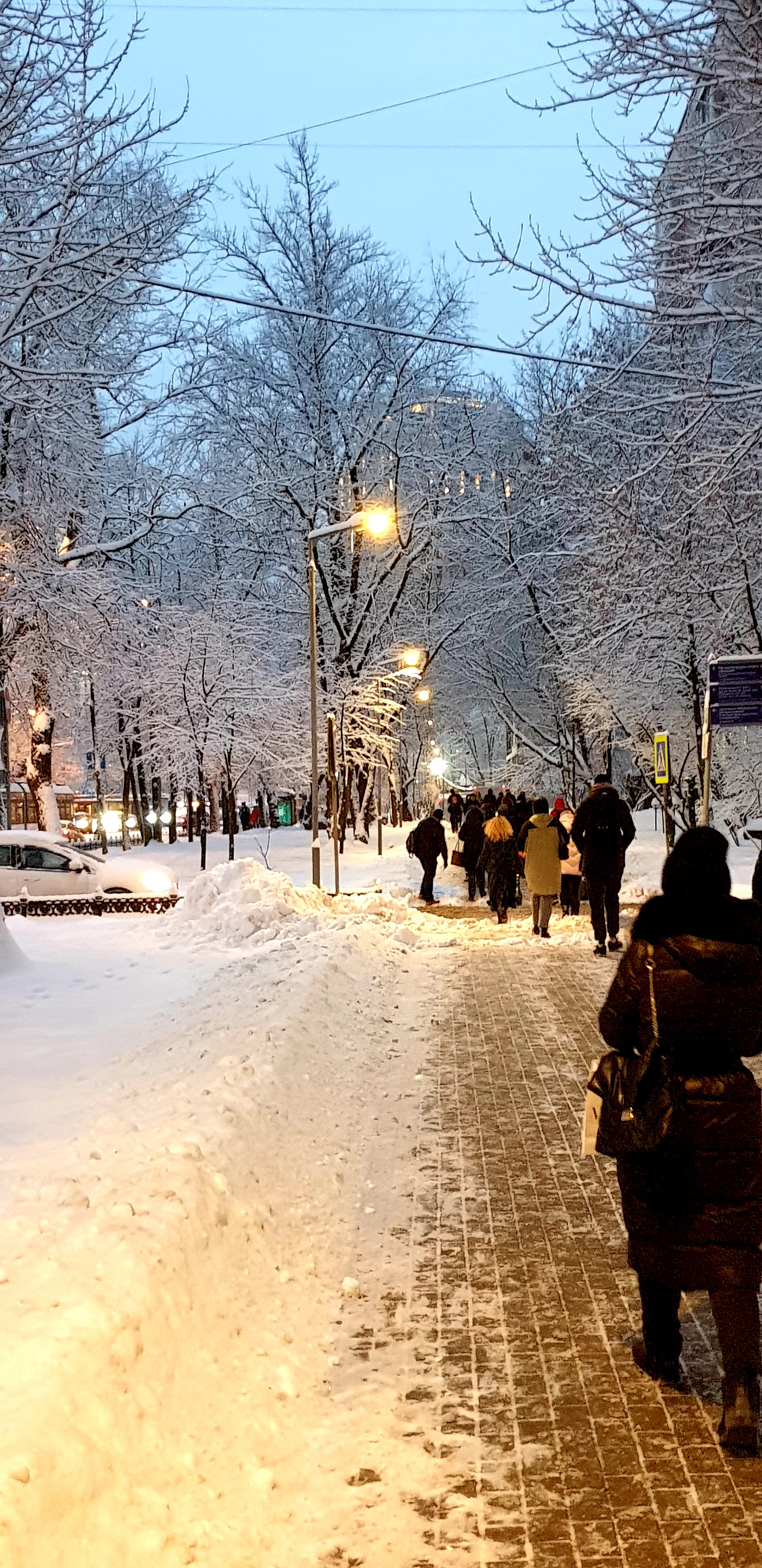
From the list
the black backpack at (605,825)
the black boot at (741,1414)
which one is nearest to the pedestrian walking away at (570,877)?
the black backpack at (605,825)

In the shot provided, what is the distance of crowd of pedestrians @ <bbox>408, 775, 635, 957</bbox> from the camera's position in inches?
562

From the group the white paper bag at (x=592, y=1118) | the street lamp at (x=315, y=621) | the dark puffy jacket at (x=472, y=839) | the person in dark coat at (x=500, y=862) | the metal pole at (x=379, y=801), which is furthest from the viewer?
the metal pole at (x=379, y=801)

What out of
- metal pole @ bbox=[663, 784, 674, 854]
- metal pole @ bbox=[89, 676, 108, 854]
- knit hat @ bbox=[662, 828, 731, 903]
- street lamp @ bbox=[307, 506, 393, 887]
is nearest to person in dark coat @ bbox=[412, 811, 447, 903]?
street lamp @ bbox=[307, 506, 393, 887]

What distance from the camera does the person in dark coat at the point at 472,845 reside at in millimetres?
24875

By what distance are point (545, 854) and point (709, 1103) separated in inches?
502

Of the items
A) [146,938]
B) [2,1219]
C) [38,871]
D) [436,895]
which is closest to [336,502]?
[436,895]

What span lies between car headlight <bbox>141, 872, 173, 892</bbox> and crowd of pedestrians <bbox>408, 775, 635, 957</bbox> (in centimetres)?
459

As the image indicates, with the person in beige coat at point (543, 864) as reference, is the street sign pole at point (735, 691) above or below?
above

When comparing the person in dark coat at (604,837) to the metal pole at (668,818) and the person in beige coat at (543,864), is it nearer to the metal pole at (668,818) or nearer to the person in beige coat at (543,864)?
the person in beige coat at (543,864)

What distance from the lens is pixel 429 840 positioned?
2306cm

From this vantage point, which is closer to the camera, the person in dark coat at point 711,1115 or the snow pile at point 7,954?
the person in dark coat at point 711,1115

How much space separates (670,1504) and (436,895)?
2258 centimetres

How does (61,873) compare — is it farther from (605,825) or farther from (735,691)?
(735,691)

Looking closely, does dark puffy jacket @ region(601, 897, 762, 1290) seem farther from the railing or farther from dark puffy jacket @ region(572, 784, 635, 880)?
the railing
